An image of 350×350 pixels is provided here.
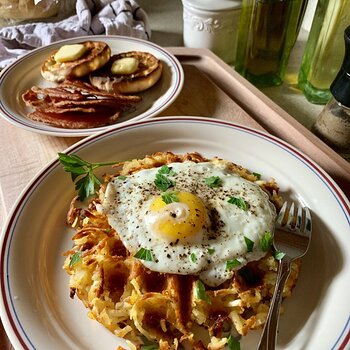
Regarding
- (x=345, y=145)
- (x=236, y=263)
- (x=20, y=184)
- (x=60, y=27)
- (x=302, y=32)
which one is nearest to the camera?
(x=236, y=263)

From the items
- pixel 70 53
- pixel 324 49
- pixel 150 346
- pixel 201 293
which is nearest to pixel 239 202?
pixel 201 293

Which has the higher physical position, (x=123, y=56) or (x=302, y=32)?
(x=123, y=56)

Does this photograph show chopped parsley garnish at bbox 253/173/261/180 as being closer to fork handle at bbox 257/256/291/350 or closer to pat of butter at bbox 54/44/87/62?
fork handle at bbox 257/256/291/350

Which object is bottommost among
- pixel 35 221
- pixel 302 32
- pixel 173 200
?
pixel 302 32

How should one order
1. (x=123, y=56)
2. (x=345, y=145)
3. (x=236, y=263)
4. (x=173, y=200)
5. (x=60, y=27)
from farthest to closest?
1. (x=60, y=27)
2. (x=123, y=56)
3. (x=345, y=145)
4. (x=173, y=200)
5. (x=236, y=263)

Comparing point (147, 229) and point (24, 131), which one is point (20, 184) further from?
point (147, 229)

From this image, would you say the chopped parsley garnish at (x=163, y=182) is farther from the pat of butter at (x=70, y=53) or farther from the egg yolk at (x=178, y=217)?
the pat of butter at (x=70, y=53)

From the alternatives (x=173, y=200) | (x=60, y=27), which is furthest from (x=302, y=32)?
(x=173, y=200)
